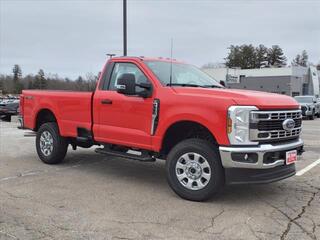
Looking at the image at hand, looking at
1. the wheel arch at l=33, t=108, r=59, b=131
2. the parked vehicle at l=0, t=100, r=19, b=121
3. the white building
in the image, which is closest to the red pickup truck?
the wheel arch at l=33, t=108, r=59, b=131

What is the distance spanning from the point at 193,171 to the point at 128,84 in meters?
1.68

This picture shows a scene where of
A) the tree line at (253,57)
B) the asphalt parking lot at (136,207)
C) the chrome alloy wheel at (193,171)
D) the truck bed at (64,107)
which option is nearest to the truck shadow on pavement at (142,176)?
the asphalt parking lot at (136,207)

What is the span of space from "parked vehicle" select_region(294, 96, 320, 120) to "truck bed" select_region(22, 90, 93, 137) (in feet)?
68.7

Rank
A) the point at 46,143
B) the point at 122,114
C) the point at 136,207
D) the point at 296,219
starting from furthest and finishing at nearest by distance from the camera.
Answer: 1. the point at 46,143
2. the point at 122,114
3. the point at 136,207
4. the point at 296,219

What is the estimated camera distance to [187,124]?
21.6ft

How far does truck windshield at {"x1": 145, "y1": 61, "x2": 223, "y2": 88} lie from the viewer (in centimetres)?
713

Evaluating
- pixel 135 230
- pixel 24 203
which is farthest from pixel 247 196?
pixel 24 203

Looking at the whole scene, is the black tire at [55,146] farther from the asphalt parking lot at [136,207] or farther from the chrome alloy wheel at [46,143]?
the asphalt parking lot at [136,207]

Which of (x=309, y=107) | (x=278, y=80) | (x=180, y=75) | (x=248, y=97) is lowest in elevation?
(x=309, y=107)

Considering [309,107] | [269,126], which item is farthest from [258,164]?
[309,107]

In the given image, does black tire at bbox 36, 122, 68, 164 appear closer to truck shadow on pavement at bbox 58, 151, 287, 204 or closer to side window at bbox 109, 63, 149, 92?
truck shadow on pavement at bbox 58, 151, 287, 204

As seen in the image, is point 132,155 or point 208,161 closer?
point 208,161

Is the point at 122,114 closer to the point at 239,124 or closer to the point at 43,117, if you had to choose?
the point at 239,124

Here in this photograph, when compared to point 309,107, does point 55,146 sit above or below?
above
